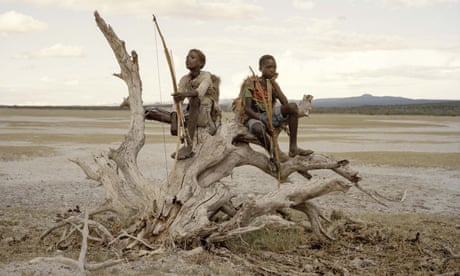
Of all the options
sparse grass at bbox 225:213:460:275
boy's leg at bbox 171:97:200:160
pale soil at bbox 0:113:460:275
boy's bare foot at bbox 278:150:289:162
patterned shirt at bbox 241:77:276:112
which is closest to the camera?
sparse grass at bbox 225:213:460:275

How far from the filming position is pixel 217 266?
6773mm

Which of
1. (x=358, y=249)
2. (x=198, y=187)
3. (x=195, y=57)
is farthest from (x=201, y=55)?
(x=358, y=249)

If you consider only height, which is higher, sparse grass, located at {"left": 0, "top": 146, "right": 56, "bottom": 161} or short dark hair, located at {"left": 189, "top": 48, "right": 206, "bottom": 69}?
short dark hair, located at {"left": 189, "top": 48, "right": 206, "bottom": 69}

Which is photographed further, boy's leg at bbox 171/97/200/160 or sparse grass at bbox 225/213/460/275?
boy's leg at bbox 171/97/200/160

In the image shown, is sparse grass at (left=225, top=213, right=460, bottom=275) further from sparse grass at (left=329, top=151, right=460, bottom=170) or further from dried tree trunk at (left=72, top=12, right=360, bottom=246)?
sparse grass at (left=329, top=151, right=460, bottom=170)

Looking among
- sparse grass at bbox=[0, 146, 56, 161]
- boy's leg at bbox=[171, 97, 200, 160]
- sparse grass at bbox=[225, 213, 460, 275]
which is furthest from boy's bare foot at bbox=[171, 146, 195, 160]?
sparse grass at bbox=[0, 146, 56, 161]

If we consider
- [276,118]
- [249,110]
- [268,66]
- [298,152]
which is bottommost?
[298,152]

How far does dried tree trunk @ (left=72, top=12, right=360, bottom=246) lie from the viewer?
7.45m

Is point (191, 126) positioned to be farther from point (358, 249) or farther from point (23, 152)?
point (23, 152)

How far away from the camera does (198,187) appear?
7898 mm

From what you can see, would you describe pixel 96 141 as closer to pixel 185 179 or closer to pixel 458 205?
pixel 458 205

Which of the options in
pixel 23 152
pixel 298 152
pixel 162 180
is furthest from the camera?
pixel 23 152

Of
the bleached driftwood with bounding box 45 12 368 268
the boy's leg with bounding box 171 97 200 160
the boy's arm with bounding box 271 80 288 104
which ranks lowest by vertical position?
the bleached driftwood with bounding box 45 12 368 268

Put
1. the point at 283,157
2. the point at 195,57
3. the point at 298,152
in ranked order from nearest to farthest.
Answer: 1. the point at 195,57
2. the point at 298,152
3. the point at 283,157
